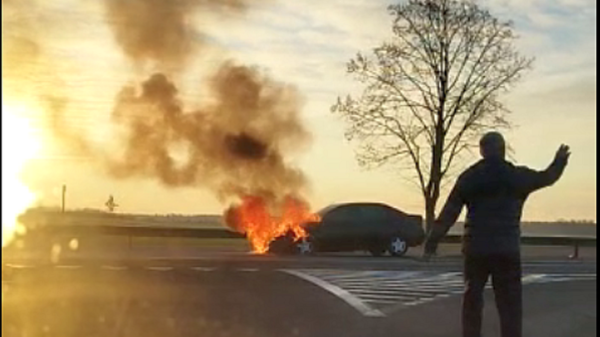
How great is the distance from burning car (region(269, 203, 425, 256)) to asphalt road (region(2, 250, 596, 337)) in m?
8.78

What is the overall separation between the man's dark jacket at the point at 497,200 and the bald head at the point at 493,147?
0.05 meters

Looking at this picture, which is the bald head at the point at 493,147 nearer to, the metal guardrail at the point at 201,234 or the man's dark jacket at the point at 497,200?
the man's dark jacket at the point at 497,200

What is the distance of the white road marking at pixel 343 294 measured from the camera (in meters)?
13.8

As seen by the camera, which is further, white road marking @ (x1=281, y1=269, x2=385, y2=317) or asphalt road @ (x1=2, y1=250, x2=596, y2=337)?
white road marking @ (x1=281, y1=269, x2=385, y2=317)

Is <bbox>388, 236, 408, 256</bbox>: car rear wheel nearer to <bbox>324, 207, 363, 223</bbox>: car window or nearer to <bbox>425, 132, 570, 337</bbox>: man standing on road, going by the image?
<bbox>324, 207, 363, 223</bbox>: car window

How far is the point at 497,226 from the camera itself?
9578mm

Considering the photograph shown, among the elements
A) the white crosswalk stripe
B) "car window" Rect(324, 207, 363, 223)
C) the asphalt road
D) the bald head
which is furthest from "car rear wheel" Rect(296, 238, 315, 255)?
the bald head

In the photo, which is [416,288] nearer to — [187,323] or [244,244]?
[187,323]

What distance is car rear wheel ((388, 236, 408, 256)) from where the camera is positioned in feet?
104

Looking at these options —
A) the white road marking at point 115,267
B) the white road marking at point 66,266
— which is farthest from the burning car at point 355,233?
the white road marking at point 66,266

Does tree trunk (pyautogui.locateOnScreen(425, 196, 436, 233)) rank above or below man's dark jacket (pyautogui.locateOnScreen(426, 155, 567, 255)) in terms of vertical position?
above

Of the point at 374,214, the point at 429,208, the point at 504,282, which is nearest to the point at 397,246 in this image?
the point at 374,214

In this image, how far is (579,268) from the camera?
24438 mm

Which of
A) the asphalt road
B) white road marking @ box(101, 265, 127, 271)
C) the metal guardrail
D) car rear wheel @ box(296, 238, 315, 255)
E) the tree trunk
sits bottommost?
the asphalt road
